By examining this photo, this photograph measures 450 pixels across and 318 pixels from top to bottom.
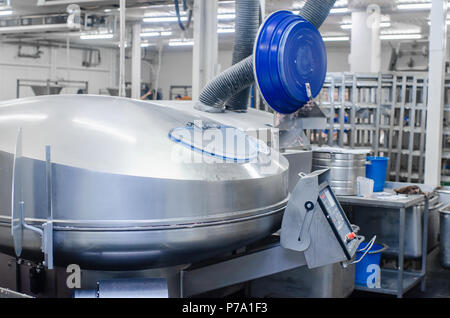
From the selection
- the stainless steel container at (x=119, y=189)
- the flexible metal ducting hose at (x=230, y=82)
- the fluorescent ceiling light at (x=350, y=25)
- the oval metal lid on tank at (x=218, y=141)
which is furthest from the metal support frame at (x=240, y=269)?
the fluorescent ceiling light at (x=350, y=25)

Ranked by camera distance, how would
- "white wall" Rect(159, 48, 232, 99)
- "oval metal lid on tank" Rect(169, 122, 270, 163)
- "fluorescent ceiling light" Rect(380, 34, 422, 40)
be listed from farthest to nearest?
1. "white wall" Rect(159, 48, 232, 99)
2. "fluorescent ceiling light" Rect(380, 34, 422, 40)
3. "oval metal lid on tank" Rect(169, 122, 270, 163)

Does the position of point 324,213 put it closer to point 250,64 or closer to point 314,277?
point 250,64

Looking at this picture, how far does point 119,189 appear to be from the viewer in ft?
6.60

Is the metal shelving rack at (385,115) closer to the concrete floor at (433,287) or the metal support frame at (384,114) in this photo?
the metal support frame at (384,114)

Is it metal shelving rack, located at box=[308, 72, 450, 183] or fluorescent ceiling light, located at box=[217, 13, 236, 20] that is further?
fluorescent ceiling light, located at box=[217, 13, 236, 20]

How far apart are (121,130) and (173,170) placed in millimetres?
272

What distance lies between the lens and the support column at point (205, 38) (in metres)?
4.90

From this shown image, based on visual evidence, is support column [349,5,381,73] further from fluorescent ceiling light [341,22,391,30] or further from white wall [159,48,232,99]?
white wall [159,48,232,99]

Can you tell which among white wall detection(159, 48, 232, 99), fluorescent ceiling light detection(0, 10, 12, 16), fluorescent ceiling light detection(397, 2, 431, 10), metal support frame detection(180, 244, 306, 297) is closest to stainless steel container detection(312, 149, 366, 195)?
metal support frame detection(180, 244, 306, 297)

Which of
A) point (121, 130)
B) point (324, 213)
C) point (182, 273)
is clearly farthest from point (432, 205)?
Answer: point (121, 130)

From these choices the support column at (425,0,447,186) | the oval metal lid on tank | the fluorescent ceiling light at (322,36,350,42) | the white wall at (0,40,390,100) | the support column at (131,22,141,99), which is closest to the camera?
the oval metal lid on tank

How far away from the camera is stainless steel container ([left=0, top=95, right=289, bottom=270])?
2025 mm

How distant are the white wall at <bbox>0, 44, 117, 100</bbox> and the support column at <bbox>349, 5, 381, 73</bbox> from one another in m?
8.34

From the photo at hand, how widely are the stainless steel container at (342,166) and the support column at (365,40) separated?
4.93 metres
